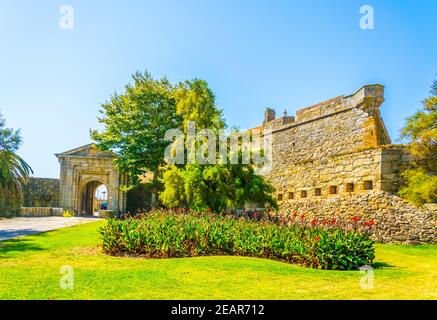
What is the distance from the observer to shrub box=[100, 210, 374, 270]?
9.25 meters

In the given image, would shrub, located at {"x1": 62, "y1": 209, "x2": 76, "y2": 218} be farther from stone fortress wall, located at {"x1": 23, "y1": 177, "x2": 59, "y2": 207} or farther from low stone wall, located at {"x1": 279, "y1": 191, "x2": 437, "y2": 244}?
low stone wall, located at {"x1": 279, "y1": 191, "x2": 437, "y2": 244}

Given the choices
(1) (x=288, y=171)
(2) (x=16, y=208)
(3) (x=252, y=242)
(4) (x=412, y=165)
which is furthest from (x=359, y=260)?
(2) (x=16, y=208)

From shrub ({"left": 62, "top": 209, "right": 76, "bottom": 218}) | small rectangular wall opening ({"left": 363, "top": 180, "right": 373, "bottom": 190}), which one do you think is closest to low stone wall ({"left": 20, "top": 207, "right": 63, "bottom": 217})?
shrub ({"left": 62, "top": 209, "right": 76, "bottom": 218})

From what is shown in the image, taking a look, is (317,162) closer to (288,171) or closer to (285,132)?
(288,171)

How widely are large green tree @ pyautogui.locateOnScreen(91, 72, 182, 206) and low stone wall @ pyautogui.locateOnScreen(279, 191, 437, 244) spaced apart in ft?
45.7

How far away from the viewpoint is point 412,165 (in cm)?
1480

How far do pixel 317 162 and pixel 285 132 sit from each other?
5.61 m

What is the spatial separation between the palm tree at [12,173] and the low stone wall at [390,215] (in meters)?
15.8

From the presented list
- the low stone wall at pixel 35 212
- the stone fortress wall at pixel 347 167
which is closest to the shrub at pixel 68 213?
the low stone wall at pixel 35 212

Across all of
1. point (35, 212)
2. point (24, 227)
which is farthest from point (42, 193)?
point (24, 227)

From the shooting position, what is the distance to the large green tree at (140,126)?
2702cm

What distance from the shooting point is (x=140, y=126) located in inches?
1083

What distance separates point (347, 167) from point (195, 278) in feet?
37.2

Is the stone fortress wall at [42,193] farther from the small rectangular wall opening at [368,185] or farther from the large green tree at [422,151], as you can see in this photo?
the large green tree at [422,151]
